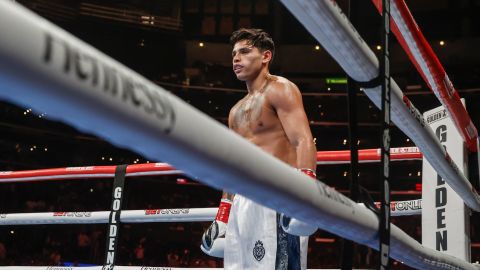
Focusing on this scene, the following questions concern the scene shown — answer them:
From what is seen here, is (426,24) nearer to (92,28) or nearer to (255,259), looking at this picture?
(92,28)

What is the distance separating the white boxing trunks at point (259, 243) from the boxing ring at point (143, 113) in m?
0.73

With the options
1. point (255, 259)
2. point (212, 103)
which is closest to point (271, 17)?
point (212, 103)

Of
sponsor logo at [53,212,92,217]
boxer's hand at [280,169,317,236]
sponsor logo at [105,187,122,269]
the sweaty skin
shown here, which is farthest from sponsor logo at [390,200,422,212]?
sponsor logo at [53,212,92,217]

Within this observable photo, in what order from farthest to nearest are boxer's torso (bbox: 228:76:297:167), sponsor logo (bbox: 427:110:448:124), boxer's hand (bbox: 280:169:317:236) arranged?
sponsor logo (bbox: 427:110:448:124) < boxer's torso (bbox: 228:76:297:167) < boxer's hand (bbox: 280:169:317:236)

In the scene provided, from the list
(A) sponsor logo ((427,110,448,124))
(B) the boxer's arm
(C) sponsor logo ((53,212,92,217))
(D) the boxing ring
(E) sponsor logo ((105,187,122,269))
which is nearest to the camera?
(D) the boxing ring

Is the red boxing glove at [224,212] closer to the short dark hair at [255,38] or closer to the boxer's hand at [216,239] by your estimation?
the boxer's hand at [216,239]

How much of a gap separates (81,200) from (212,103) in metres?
4.31

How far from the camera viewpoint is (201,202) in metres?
15.2

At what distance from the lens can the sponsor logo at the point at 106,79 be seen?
52cm

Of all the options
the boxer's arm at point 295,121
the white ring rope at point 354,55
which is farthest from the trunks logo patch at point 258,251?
the white ring rope at point 354,55

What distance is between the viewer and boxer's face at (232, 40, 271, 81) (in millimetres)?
2072

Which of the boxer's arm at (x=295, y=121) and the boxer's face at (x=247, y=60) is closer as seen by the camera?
the boxer's arm at (x=295, y=121)

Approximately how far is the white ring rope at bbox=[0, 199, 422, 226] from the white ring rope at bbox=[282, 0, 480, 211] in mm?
580

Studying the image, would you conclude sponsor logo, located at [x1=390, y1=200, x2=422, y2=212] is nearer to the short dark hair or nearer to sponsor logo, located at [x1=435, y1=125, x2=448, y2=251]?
sponsor logo, located at [x1=435, y1=125, x2=448, y2=251]
